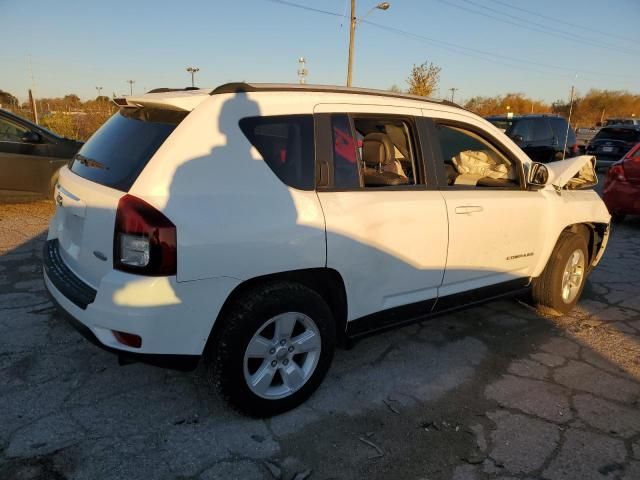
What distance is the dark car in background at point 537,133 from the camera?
11.1m

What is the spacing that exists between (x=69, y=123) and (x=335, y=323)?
12.1 meters

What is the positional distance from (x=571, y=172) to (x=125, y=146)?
3.45 metres

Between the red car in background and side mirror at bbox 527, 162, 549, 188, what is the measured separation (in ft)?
17.1

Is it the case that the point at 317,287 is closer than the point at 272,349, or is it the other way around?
the point at 272,349

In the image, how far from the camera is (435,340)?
3816mm

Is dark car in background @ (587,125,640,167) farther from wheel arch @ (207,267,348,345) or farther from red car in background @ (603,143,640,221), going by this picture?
wheel arch @ (207,267,348,345)

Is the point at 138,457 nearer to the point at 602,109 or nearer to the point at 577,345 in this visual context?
the point at 577,345

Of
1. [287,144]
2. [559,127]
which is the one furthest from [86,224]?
[559,127]

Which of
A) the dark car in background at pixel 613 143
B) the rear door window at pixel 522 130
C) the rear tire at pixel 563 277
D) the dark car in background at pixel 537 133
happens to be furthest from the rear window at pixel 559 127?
the rear tire at pixel 563 277

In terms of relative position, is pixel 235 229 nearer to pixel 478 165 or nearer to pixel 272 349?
pixel 272 349

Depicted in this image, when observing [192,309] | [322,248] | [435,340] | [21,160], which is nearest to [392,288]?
[322,248]

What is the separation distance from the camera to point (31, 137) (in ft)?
23.7

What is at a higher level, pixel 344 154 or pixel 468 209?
pixel 344 154

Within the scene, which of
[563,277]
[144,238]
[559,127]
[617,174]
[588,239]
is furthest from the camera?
[559,127]
